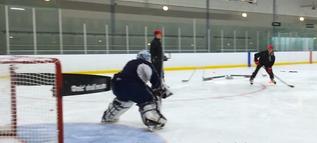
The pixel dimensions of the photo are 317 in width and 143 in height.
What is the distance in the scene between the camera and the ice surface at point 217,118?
11.2ft

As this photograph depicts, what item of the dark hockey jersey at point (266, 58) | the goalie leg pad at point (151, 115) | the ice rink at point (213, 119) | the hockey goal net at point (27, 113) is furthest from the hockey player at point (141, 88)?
the dark hockey jersey at point (266, 58)

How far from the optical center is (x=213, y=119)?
425cm

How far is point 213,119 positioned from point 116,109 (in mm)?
1092

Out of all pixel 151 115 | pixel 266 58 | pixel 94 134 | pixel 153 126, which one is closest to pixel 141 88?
pixel 151 115

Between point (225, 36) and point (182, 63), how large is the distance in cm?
373

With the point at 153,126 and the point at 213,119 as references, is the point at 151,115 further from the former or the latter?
the point at 213,119

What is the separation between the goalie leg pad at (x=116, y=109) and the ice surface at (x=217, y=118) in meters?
0.10

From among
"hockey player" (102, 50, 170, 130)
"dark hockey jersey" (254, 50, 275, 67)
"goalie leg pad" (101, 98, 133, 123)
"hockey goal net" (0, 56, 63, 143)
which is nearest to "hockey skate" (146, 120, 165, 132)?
"hockey player" (102, 50, 170, 130)

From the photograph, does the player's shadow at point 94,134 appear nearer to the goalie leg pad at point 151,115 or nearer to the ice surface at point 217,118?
the ice surface at point 217,118

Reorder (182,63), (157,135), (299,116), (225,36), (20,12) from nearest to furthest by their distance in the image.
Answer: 1. (157,135)
2. (299,116)
3. (20,12)
4. (182,63)
5. (225,36)

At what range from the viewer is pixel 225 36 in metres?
15.6

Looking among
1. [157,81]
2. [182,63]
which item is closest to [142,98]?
[157,81]

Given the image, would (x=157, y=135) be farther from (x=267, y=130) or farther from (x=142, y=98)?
(x=267, y=130)

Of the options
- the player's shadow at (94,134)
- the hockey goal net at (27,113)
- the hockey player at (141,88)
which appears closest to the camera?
the hockey goal net at (27,113)
